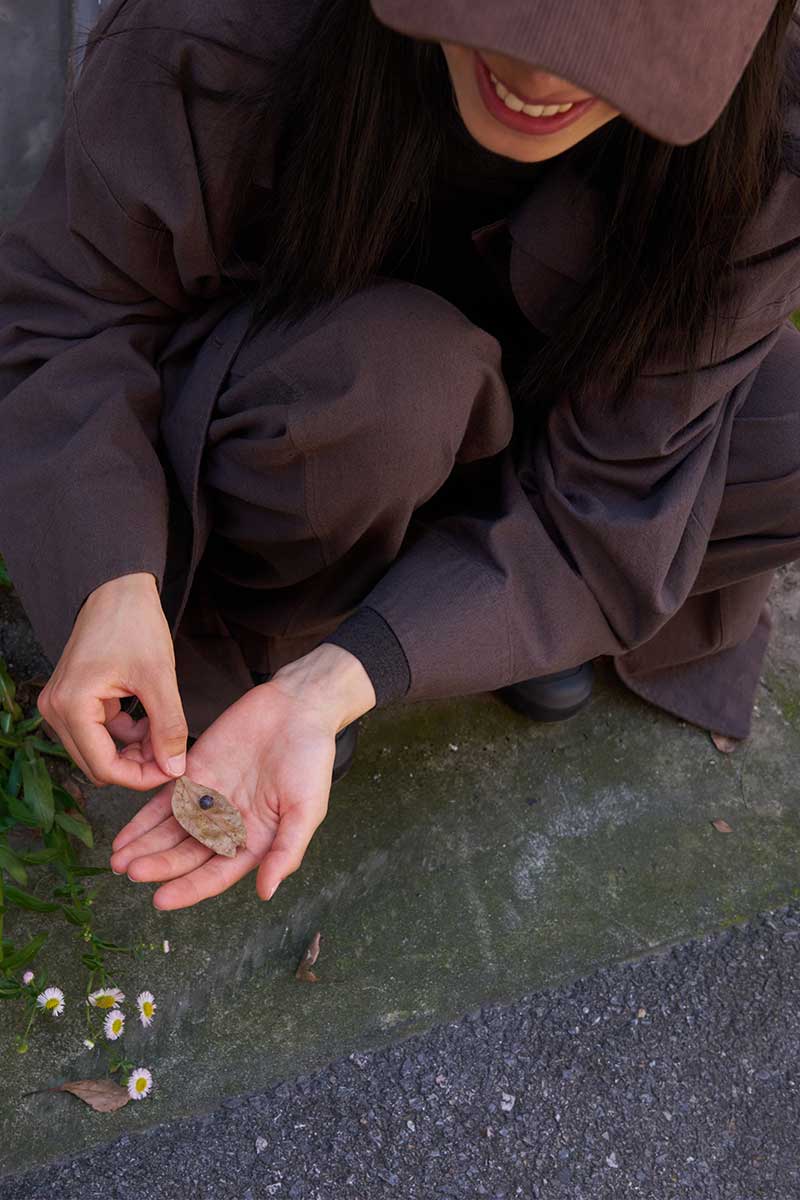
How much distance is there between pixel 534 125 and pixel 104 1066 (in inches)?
47.6

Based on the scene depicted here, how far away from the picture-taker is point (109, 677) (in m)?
1.25

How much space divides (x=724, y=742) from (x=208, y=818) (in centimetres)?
98

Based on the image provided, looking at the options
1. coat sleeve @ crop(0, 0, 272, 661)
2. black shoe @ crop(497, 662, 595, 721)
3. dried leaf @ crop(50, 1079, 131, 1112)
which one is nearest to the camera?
coat sleeve @ crop(0, 0, 272, 661)

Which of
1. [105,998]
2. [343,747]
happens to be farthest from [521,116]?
[105,998]

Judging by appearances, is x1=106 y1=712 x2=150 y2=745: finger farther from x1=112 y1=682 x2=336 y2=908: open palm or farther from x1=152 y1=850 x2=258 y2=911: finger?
x1=152 y1=850 x2=258 y2=911: finger

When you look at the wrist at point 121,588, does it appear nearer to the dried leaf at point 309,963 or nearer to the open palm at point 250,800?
the open palm at point 250,800

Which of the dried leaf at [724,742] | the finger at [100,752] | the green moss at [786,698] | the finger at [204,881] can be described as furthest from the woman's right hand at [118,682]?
the green moss at [786,698]

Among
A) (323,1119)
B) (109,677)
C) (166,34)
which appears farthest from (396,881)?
(166,34)

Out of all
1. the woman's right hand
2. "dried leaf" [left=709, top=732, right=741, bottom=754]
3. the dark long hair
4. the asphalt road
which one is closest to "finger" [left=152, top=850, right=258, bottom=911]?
the woman's right hand

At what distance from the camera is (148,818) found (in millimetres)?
1311

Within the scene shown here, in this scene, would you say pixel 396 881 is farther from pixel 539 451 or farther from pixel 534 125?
pixel 534 125

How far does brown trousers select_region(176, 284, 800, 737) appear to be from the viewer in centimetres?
135

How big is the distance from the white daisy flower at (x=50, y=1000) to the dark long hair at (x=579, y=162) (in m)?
0.88

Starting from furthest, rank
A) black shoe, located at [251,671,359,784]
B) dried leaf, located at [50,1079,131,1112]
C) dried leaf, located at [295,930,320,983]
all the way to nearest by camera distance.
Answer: black shoe, located at [251,671,359,784] < dried leaf, located at [295,930,320,983] < dried leaf, located at [50,1079,131,1112]
